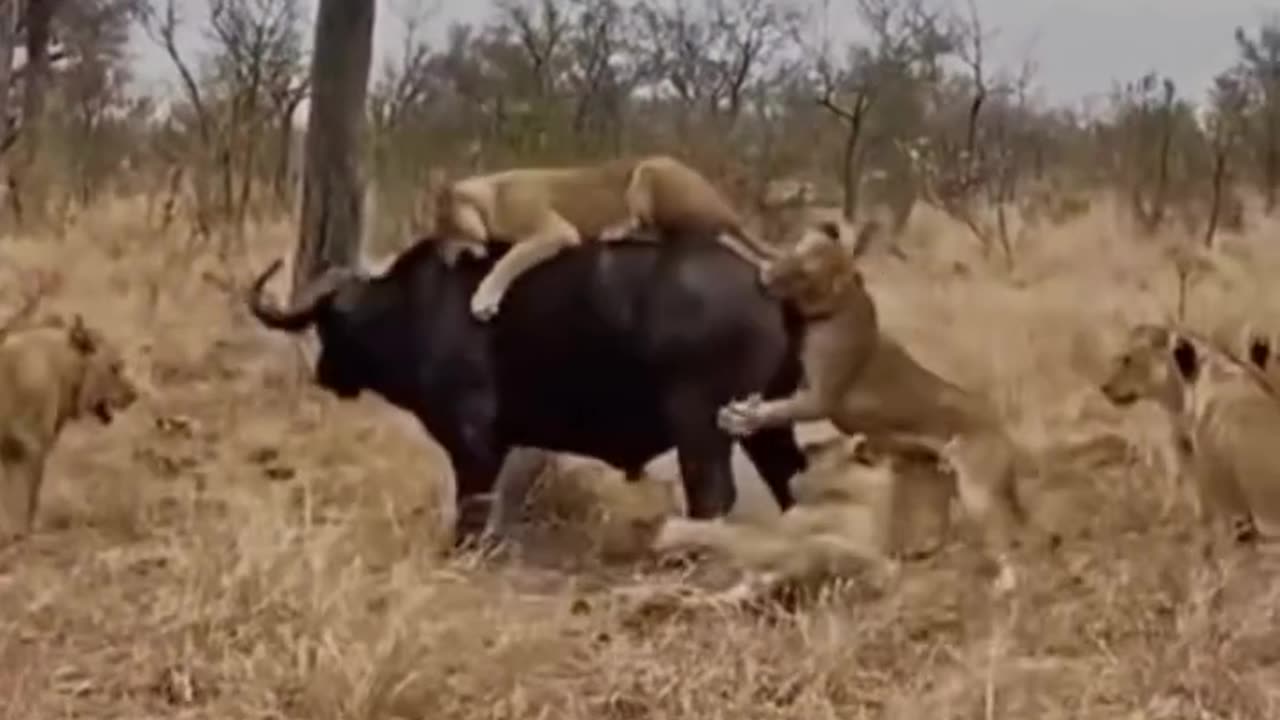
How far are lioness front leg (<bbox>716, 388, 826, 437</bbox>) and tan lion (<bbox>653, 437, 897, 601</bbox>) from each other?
0.18 metres

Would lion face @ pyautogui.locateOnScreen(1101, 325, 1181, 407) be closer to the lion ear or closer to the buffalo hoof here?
the buffalo hoof

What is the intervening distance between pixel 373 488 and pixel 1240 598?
3.43 meters

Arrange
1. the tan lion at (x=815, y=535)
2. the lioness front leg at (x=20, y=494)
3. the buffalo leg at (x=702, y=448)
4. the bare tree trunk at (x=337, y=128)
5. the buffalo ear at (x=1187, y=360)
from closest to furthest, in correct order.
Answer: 1. the tan lion at (x=815, y=535)
2. the buffalo leg at (x=702, y=448)
3. the lioness front leg at (x=20, y=494)
4. the buffalo ear at (x=1187, y=360)
5. the bare tree trunk at (x=337, y=128)

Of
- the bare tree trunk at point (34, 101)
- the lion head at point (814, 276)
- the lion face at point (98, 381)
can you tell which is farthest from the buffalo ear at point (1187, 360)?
the bare tree trunk at point (34, 101)

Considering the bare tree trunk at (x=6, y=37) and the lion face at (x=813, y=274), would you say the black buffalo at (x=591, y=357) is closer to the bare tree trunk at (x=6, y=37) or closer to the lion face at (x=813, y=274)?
the lion face at (x=813, y=274)

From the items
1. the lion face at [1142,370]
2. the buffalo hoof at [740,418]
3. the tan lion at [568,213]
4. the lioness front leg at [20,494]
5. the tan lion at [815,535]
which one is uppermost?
the tan lion at [568,213]

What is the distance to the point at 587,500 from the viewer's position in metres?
9.41

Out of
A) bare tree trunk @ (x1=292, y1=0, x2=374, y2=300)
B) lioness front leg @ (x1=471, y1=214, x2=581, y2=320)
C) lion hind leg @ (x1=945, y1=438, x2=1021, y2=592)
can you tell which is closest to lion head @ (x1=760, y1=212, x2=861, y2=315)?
lion hind leg @ (x1=945, y1=438, x2=1021, y2=592)

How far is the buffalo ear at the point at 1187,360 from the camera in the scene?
898 cm

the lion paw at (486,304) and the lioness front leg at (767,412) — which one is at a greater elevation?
the lion paw at (486,304)

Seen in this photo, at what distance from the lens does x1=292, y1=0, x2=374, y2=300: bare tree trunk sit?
12820mm

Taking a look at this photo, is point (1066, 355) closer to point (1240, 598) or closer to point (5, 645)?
point (1240, 598)

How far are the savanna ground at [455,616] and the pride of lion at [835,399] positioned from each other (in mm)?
225

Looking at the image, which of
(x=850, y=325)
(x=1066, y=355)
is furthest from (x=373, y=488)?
(x=1066, y=355)
